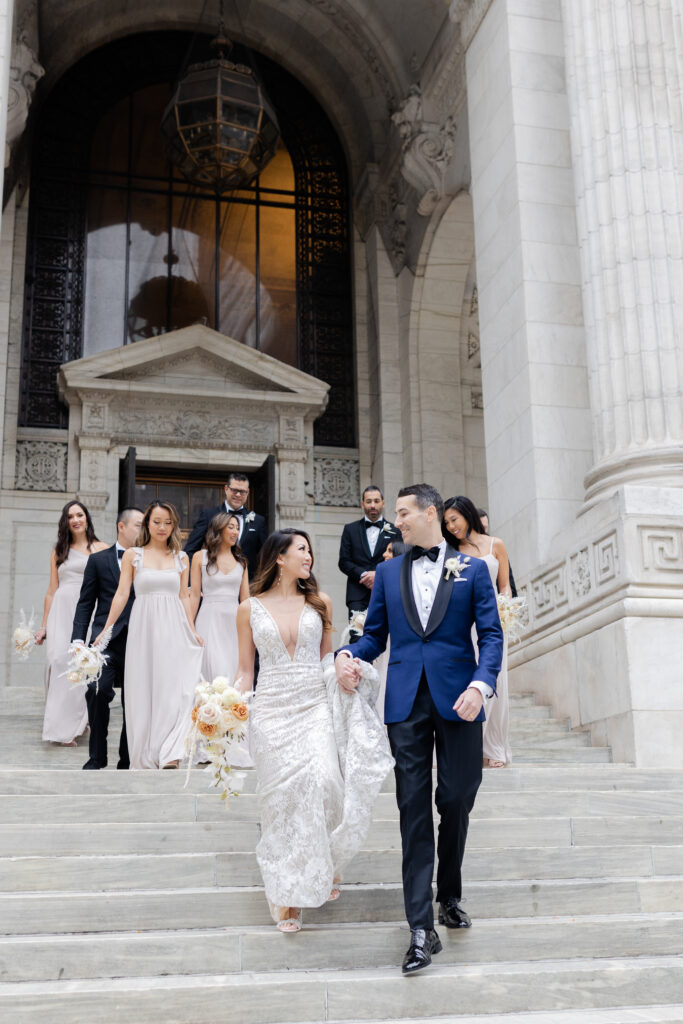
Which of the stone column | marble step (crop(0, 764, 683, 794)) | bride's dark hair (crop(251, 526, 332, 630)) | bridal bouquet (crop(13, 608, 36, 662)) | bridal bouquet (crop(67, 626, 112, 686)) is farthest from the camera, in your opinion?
the stone column

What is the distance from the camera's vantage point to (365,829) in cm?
532

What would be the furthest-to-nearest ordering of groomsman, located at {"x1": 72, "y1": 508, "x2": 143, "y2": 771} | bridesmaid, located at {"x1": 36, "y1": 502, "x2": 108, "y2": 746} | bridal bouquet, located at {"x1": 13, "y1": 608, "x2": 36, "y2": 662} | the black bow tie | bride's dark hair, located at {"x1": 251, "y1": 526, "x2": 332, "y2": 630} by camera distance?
bridal bouquet, located at {"x1": 13, "y1": 608, "x2": 36, "y2": 662} < bridesmaid, located at {"x1": 36, "y1": 502, "x2": 108, "y2": 746} < groomsman, located at {"x1": 72, "y1": 508, "x2": 143, "y2": 771} < bride's dark hair, located at {"x1": 251, "y1": 526, "x2": 332, "y2": 630} < the black bow tie

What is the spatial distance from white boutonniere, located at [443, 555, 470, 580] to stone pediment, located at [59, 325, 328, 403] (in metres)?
13.2

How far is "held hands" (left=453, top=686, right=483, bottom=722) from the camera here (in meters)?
5.04

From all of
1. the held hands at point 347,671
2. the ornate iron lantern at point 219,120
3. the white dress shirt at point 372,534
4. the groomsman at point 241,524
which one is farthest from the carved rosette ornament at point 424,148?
the held hands at point 347,671

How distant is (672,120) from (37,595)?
35.3 ft

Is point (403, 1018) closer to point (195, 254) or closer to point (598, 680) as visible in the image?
point (598, 680)

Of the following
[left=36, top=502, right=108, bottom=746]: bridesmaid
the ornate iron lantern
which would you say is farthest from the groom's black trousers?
the ornate iron lantern

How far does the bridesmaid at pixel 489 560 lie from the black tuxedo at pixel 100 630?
256 cm

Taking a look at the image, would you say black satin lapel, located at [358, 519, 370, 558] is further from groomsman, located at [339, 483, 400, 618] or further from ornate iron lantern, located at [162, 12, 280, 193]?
ornate iron lantern, located at [162, 12, 280, 193]

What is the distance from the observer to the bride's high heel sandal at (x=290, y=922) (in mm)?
5211

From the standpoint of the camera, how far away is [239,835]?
6285 mm

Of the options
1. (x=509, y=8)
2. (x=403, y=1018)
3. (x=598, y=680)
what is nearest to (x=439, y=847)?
(x=403, y=1018)

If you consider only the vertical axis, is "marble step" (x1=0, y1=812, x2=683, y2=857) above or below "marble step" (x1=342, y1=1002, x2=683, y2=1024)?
above
